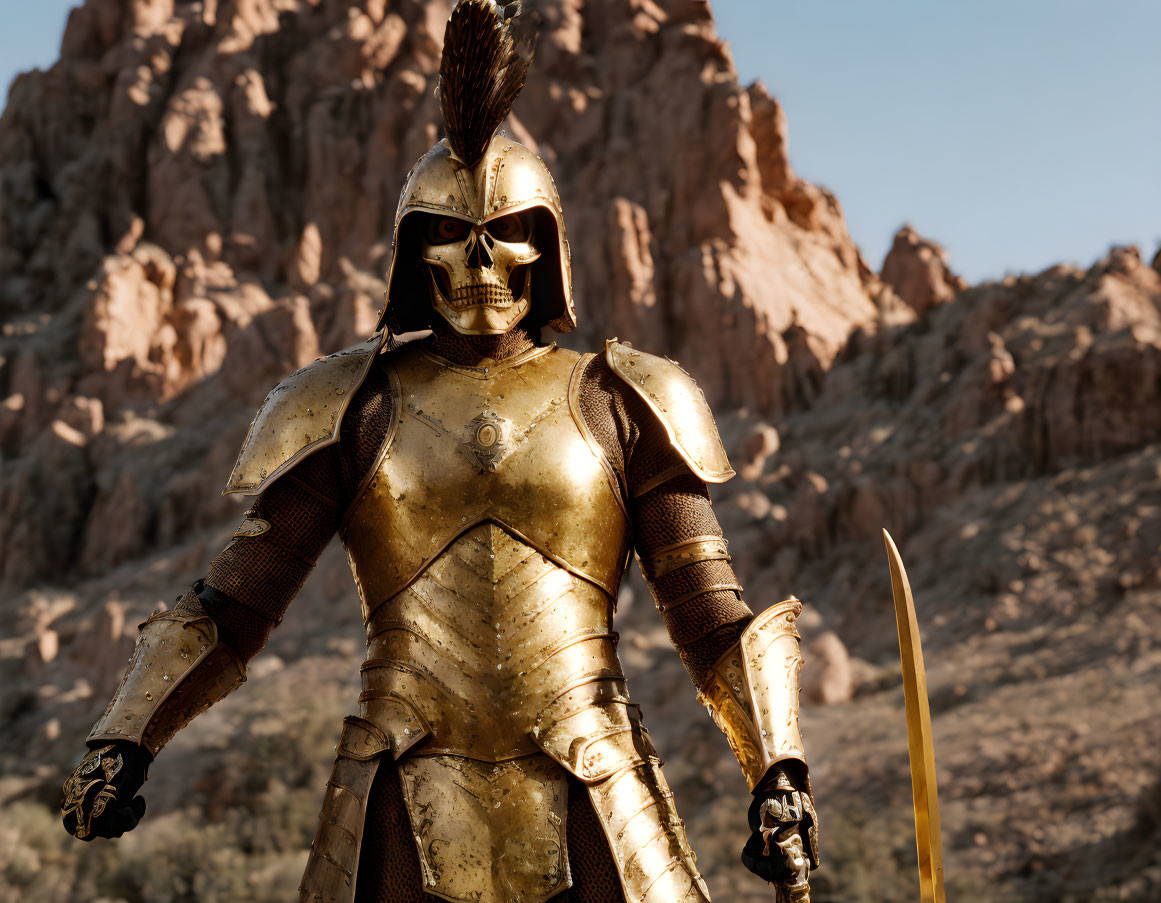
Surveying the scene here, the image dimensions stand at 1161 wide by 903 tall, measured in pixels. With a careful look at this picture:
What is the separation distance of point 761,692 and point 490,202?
1.31 metres

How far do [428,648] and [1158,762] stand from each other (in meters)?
13.3

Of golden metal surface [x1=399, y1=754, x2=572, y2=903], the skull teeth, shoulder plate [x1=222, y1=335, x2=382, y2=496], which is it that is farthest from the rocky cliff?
shoulder plate [x1=222, y1=335, x2=382, y2=496]

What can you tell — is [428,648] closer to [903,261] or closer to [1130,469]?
[1130,469]

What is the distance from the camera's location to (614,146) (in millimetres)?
29188

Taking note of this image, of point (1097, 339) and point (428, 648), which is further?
point (1097, 339)

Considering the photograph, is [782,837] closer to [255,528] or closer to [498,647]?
[498,647]

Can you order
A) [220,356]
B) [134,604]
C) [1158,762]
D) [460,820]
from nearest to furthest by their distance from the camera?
1. [460,820]
2. [1158,762]
3. [134,604]
4. [220,356]

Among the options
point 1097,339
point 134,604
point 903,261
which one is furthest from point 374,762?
point 903,261

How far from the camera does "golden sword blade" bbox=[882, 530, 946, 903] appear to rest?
9.18ft

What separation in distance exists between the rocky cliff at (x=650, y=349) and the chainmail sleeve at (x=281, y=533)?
1142cm

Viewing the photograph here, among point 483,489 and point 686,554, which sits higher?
point 483,489

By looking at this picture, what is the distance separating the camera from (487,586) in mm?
2953

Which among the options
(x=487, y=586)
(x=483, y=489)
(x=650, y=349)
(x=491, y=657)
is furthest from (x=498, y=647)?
(x=650, y=349)

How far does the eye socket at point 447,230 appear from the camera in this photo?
3217 mm
